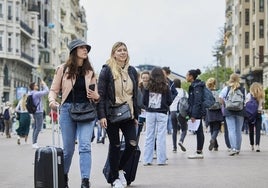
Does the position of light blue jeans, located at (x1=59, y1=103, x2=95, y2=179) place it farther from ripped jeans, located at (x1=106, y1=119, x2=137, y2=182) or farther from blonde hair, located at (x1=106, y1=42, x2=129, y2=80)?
blonde hair, located at (x1=106, y1=42, x2=129, y2=80)

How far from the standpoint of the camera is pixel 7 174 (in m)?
13.9

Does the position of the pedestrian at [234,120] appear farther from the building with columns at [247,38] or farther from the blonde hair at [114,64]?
the building with columns at [247,38]

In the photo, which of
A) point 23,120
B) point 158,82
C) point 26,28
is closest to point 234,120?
point 158,82

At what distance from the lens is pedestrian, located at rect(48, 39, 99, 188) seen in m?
10.2

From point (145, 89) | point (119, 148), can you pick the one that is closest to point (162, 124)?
point (145, 89)

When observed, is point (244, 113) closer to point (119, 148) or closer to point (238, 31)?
point (119, 148)

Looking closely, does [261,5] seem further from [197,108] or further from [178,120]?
[197,108]

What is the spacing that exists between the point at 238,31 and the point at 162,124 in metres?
90.9

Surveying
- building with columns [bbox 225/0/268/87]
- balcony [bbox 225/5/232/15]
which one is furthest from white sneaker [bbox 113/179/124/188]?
balcony [bbox 225/5/232/15]

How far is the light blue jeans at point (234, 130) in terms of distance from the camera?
19062mm

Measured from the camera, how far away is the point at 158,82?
50.6ft

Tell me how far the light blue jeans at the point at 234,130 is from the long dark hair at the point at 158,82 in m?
4.11

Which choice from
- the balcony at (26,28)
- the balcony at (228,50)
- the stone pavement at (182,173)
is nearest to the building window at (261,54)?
the balcony at (26,28)

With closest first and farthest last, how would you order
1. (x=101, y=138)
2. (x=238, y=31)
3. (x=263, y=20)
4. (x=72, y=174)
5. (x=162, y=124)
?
(x=72, y=174), (x=162, y=124), (x=101, y=138), (x=263, y=20), (x=238, y=31)
